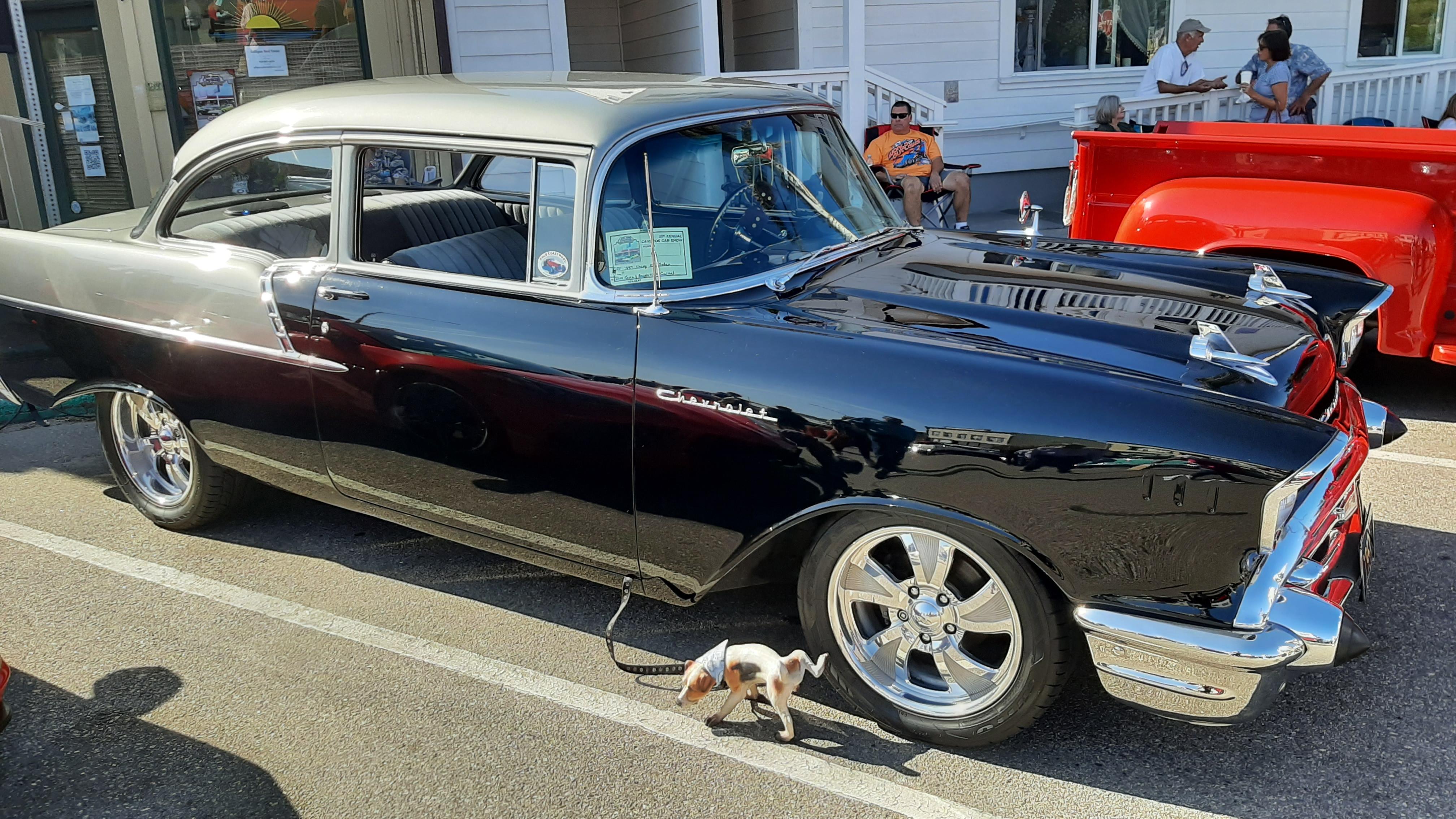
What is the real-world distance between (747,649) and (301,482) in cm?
183

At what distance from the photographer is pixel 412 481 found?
3590 millimetres

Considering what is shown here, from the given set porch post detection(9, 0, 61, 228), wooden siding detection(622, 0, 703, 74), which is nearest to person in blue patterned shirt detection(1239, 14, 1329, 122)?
wooden siding detection(622, 0, 703, 74)

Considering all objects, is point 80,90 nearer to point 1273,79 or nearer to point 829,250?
point 829,250

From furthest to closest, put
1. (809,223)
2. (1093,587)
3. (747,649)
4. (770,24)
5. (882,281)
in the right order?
(770,24) < (809,223) < (882,281) < (747,649) < (1093,587)

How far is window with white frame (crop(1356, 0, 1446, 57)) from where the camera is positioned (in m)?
13.5

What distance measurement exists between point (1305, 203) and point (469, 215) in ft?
12.5

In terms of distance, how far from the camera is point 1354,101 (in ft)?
39.2

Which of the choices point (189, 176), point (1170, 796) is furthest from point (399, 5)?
point (1170, 796)

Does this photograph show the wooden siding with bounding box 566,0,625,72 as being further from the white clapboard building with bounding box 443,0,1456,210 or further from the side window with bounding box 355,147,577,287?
the side window with bounding box 355,147,577,287

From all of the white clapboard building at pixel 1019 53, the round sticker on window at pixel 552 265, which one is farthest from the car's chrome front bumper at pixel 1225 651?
the white clapboard building at pixel 1019 53

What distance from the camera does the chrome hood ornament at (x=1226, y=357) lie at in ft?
9.33

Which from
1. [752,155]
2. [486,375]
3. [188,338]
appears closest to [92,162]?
[188,338]

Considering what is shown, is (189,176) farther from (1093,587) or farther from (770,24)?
(770,24)

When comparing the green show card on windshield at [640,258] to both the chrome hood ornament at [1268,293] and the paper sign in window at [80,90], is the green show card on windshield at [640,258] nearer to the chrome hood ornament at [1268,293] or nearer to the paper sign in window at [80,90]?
the chrome hood ornament at [1268,293]
